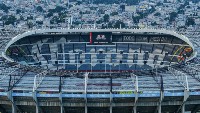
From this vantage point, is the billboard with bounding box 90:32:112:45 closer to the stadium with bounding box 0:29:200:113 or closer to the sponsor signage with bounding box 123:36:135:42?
the sponsor signage with bounding box 123:36:135:42

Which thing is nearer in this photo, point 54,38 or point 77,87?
point 77,87

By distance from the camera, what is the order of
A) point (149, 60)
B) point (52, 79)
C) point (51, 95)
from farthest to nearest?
point (149, 60) → point (52, 79) → point (51, 95)

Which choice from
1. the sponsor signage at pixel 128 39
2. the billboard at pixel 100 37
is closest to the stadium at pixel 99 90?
the sponsor signage at pixel 128 39

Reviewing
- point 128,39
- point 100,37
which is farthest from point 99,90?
point 128,39

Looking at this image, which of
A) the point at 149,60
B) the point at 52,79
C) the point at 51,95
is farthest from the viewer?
the point at 149,60

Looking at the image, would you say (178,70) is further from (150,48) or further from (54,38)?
(54,38)

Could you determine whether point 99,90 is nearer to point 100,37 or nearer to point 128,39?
point 100,37

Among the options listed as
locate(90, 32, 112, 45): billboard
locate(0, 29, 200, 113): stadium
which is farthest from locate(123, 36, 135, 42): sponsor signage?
locate(0, 29, 200, 113): stadium

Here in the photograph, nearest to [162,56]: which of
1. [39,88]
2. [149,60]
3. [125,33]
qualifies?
[149,60]
